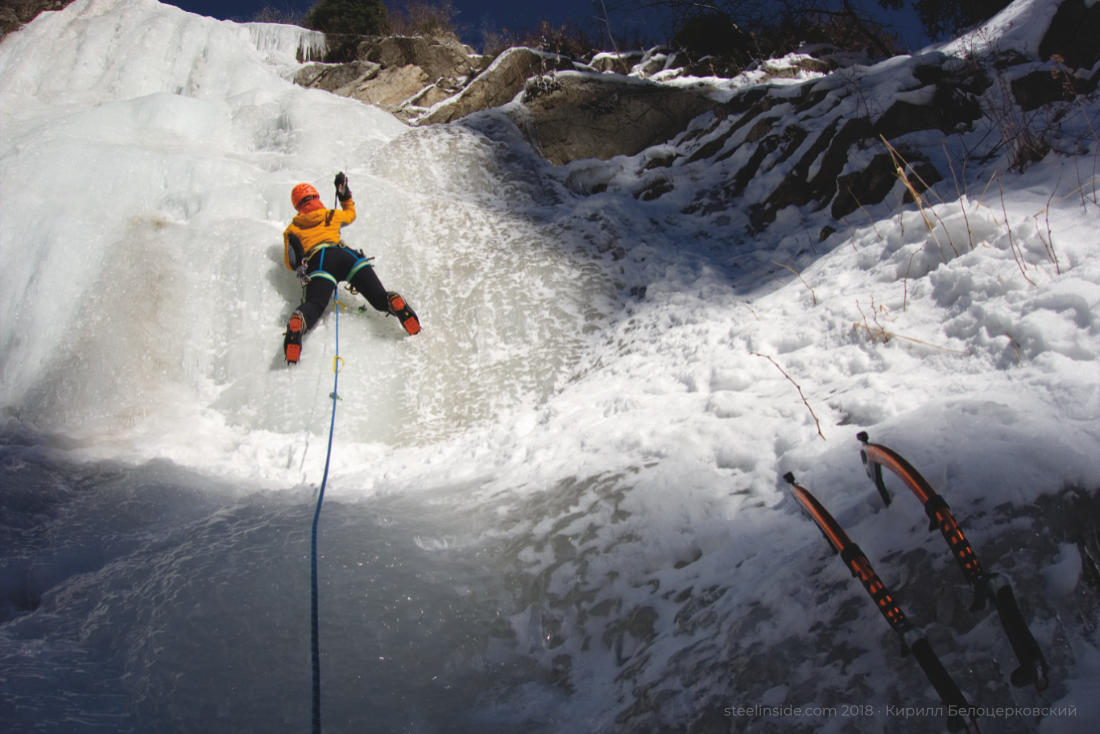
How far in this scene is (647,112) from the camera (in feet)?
28.2

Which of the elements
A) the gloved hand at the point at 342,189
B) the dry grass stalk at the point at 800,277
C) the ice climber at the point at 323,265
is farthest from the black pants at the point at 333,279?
the dry grass stalk at the point at 800,277

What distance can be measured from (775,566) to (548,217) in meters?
5.02

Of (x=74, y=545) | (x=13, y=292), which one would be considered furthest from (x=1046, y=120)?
(x=13, y=292)

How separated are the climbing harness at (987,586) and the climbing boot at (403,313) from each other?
3.92 m

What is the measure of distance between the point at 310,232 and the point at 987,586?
499 cm

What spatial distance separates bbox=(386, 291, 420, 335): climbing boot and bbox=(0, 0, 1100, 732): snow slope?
0.64ft

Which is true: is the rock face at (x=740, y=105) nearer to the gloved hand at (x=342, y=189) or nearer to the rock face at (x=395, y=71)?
the rock face at (x=395, y=71)

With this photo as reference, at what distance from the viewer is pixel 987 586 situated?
3.93 ft

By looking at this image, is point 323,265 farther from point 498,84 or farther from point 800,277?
point 498,84

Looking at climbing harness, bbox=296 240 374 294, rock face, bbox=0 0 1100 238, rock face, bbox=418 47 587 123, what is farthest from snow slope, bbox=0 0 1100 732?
rock face, bbox=418 47 587 123

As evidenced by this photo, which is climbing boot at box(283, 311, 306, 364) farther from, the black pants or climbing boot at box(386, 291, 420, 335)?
climbing boot at box(386, 291, 420, 335)

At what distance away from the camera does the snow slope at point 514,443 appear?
63.0 inches

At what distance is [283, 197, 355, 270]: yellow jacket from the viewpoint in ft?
16.0

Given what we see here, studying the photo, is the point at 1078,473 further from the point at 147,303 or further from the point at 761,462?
the point at 147,303
